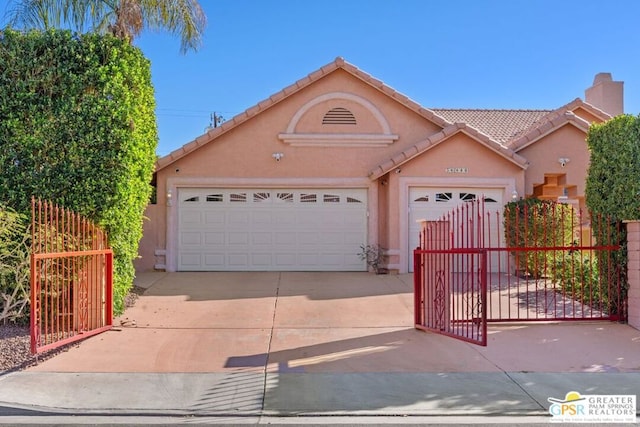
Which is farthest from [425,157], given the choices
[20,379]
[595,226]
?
[20,379]

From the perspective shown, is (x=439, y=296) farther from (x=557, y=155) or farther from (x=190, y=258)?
(x=190, y=258)

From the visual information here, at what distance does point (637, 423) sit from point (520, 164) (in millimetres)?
9546

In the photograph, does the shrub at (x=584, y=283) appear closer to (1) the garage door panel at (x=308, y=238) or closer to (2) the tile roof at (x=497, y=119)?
(1) the garage door panel at (x=308, y=238)

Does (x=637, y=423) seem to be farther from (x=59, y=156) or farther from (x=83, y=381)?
(x=59, y=156)

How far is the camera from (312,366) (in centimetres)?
677

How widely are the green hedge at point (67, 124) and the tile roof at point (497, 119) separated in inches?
474

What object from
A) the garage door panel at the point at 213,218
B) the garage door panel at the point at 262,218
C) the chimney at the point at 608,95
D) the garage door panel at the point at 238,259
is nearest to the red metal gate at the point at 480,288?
the garage door panel at the point at 262,218

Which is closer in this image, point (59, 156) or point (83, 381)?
point (83, 381)

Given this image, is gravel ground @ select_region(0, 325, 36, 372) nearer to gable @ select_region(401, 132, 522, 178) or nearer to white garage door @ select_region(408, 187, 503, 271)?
white garage door @ select_region(408, 187, 503, 271)

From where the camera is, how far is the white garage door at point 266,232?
14.5 metres

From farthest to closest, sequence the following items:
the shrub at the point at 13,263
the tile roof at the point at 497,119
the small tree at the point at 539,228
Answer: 1. the tile roof at the point at 497,119
2. the small tree at the point at 539,228
3. the shrub at the point at 13,263

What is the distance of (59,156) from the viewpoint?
8242mm

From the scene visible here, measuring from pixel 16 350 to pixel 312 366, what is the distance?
12.9ft

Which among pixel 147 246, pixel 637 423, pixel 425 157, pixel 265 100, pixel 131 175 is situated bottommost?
pixel 637 423
